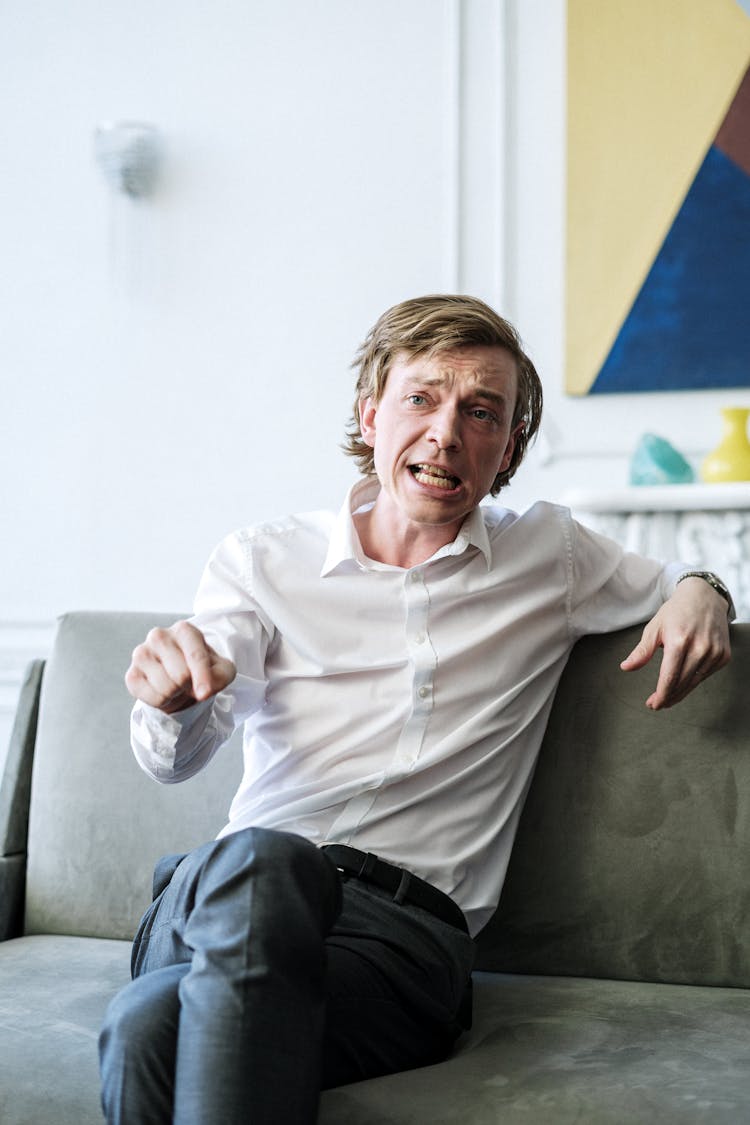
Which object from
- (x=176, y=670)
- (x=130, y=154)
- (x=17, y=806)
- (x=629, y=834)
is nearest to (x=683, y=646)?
(x=629, y=834)

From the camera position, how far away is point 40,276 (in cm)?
354

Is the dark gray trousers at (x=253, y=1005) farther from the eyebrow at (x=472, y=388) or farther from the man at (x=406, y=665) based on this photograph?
the eyebrow at (x=472, y=388)

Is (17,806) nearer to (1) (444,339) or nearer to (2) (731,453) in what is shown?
(1) (444,339)

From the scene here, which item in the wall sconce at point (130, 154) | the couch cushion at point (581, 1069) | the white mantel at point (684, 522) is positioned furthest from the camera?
the wall sconce at point (130, 154)

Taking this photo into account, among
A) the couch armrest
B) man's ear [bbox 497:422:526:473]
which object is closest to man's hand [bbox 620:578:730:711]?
man's ear [bbox 497:422:526:473]

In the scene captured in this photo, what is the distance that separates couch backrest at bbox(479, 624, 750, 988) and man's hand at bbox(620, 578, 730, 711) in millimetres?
133

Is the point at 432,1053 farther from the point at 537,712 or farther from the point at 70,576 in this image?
the point at 70,576

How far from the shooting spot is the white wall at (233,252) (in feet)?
10.4

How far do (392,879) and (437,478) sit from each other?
0.51m

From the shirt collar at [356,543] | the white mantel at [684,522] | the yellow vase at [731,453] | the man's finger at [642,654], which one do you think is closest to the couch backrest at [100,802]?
the shirt collar at [356,543]

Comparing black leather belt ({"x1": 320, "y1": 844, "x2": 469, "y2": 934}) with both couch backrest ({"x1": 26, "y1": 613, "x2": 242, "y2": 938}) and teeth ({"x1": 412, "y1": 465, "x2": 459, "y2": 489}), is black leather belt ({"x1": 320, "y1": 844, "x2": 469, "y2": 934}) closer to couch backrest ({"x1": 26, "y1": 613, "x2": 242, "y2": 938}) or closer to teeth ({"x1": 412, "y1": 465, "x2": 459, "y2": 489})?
couch backrest ({"x1": 26, "y1": 613, "x2": 242, "y2": 938})

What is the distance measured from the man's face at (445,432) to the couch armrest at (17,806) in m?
0.69

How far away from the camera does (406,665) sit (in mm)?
1585

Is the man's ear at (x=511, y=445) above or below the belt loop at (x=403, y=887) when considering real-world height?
above
